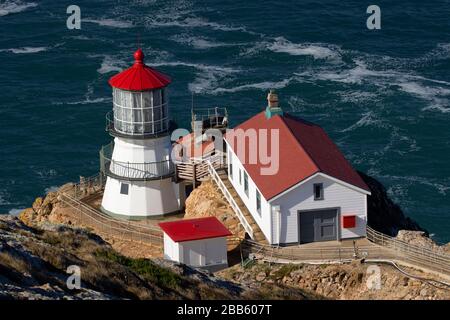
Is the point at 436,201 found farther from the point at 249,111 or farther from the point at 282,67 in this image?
the point at 282,67

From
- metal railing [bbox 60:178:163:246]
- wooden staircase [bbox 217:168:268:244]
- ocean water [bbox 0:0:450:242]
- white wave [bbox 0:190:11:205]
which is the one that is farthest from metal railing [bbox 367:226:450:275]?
white wave [bbox 0:190:11:205]

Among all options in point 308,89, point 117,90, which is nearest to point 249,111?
point 308,89

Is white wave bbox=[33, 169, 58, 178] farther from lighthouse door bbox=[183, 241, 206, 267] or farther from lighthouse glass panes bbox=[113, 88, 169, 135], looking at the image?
lighthouse door bbox=[183, 241, 206, 267]

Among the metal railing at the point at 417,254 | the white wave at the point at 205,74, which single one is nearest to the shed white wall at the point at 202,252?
the metal railing at the point at 417,254

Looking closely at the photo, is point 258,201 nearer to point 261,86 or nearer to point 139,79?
point 139,79

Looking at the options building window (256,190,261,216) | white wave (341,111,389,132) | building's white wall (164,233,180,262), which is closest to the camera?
building's white wall (164,233,180,262)

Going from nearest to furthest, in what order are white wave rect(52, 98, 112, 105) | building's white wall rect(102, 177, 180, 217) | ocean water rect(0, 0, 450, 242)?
building's white wall rect(102, 177, 180, 217) → ocean water rect(0, 0, 450, 242) → white wave rect(52, 98, 112, 105)

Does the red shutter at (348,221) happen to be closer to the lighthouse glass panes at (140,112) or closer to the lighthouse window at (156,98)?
the lighthouse glass panes at (140,112)
